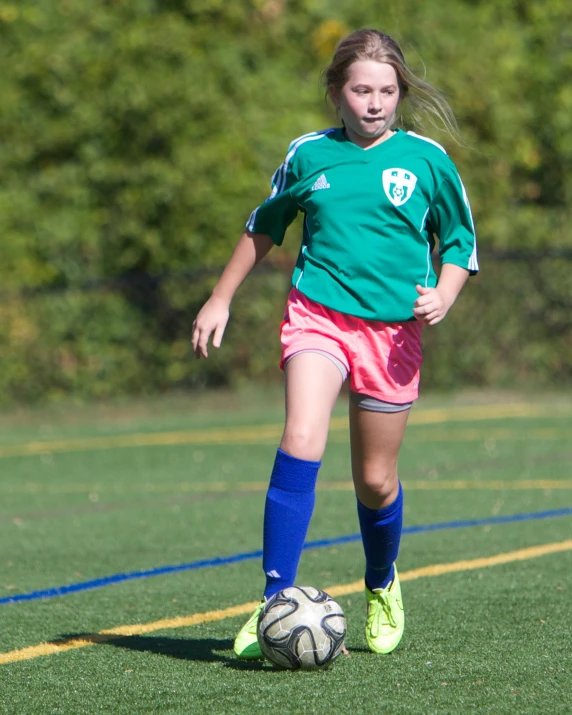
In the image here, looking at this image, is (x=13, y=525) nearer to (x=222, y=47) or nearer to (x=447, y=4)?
(x=222, y=47)

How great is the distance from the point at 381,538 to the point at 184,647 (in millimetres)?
755

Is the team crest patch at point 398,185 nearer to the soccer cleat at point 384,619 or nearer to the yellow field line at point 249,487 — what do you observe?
the soccer cleat at point 384,619

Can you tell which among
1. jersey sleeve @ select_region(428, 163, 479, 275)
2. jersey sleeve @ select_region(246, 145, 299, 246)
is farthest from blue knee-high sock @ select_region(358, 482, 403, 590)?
jersey sleeve @ select_region(246, 145, 299, 246)

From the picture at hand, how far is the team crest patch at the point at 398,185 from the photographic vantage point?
4234 mm

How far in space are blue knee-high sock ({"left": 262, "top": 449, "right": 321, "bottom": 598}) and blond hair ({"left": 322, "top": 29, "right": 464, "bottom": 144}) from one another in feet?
3.98

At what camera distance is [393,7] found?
20000 mm

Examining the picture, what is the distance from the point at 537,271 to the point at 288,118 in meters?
4.07

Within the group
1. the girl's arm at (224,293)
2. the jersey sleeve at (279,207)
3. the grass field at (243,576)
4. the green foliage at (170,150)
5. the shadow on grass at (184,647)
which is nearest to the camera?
the grass field at (243,576)

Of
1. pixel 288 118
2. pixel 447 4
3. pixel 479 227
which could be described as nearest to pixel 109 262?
pixel 288 118

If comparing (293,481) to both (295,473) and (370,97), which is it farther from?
(370,97)

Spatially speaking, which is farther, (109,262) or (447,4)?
(447,4)

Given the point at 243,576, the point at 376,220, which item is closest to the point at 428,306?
the point at 376,220

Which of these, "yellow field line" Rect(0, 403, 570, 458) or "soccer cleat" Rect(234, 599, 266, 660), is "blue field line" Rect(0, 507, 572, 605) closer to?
"soccer cleat" Rect(234, 599, 266, 660)

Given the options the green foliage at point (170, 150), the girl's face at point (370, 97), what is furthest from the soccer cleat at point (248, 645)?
the green foliage at point (170, 150)
